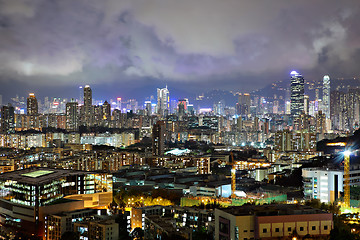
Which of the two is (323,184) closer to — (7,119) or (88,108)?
(7,119)

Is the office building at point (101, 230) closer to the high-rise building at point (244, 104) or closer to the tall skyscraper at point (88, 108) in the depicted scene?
the tall skyscraper at point (88, 108)

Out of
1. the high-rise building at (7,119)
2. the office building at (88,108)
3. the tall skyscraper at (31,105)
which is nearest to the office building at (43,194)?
the high-rise building at (7,119)

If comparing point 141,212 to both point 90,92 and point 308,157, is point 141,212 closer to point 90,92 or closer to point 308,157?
point 308,157

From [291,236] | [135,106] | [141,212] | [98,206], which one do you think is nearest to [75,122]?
[135,106]

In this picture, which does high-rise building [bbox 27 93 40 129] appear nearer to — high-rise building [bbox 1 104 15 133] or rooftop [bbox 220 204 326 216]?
high-rise building [bbox 1 104 15 133]

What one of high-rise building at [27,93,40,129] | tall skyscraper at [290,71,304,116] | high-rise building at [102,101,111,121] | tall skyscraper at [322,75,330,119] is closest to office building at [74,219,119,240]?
high-rise building at [27,93,40,129]

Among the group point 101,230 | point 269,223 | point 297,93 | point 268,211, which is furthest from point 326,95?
point 269,223
